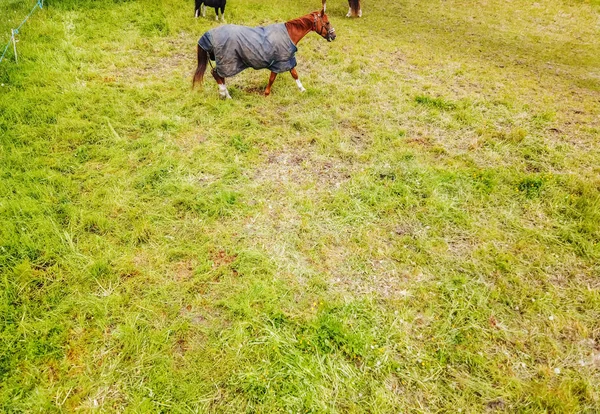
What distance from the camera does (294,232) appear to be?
191 inches

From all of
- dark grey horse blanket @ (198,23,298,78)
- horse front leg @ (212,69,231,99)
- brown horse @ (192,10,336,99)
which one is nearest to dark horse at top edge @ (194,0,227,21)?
brown horse @ (192,10,336,99)

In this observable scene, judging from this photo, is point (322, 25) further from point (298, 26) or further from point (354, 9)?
point (354, 9)

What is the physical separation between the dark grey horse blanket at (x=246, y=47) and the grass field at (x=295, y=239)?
0.89m

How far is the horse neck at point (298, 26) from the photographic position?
713cm

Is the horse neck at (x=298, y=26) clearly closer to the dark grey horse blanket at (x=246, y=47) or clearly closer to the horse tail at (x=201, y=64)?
the dark grey horse blanket at (x=246, y=47)

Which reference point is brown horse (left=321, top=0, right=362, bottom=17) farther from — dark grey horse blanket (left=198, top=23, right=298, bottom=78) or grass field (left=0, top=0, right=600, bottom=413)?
dark grey horse blanket (left=198, top=23, right=298, bottom=78)

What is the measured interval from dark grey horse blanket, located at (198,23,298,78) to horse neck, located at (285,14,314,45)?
156 millimetres

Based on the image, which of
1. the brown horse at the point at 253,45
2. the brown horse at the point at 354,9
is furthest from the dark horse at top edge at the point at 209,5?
the brown horse at the point at 253,45

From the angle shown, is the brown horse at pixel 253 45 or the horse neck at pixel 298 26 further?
the horse neck at pixel 298 26

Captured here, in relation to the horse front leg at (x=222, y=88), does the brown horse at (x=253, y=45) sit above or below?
above

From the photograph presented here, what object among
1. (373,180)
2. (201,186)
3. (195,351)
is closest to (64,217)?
(201,186)

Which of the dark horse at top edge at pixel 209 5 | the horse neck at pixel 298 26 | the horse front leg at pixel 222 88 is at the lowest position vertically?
the horse front leg at pixel 222 88

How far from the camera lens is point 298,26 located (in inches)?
282

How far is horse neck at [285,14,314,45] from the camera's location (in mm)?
7129
